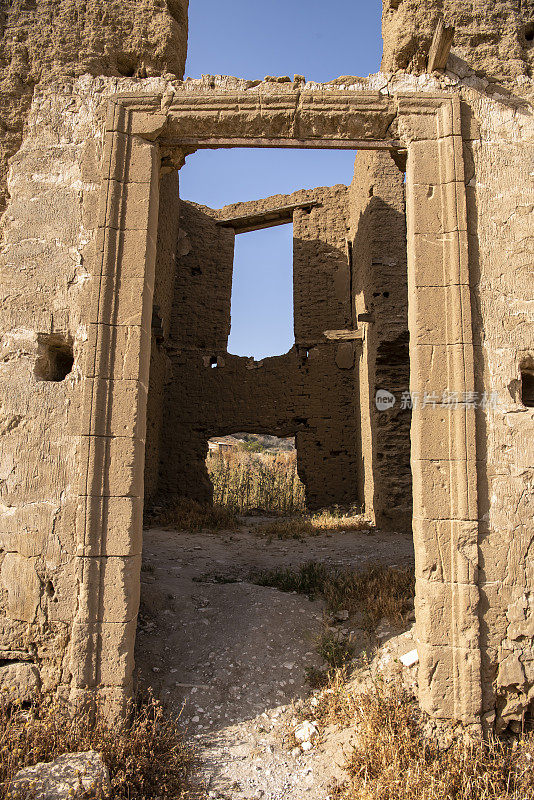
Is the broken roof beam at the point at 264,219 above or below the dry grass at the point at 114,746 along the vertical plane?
above

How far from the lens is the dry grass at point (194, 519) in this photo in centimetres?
853

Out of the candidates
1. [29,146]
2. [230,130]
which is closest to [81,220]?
[29,146]

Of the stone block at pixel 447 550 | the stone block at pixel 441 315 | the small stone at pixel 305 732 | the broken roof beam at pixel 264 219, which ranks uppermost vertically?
the broken roof beam at pixel 264 219

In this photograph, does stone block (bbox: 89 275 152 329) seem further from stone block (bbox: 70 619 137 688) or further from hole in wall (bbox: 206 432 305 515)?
hole in wall (bbox: 206 432 305 515)

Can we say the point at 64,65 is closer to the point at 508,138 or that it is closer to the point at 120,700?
the point at 508,138

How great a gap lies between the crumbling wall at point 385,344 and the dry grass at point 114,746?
17.5 feet

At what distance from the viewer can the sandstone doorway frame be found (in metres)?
3.29

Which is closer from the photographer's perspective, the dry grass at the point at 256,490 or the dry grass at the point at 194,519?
the dry grass at the point at 194,519

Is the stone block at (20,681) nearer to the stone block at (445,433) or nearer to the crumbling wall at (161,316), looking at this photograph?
the stone block at (445,433)

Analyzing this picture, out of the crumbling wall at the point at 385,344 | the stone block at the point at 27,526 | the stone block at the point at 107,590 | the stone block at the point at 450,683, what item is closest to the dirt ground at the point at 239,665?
the stone block at the point at 450,683

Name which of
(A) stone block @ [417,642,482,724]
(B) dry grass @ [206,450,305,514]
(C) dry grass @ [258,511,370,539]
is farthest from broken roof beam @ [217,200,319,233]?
(A) stone block @ [417,642,482,724]

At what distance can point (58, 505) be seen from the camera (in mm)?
3449

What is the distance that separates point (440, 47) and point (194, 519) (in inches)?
279

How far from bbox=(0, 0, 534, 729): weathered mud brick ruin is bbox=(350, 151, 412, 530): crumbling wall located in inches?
161
